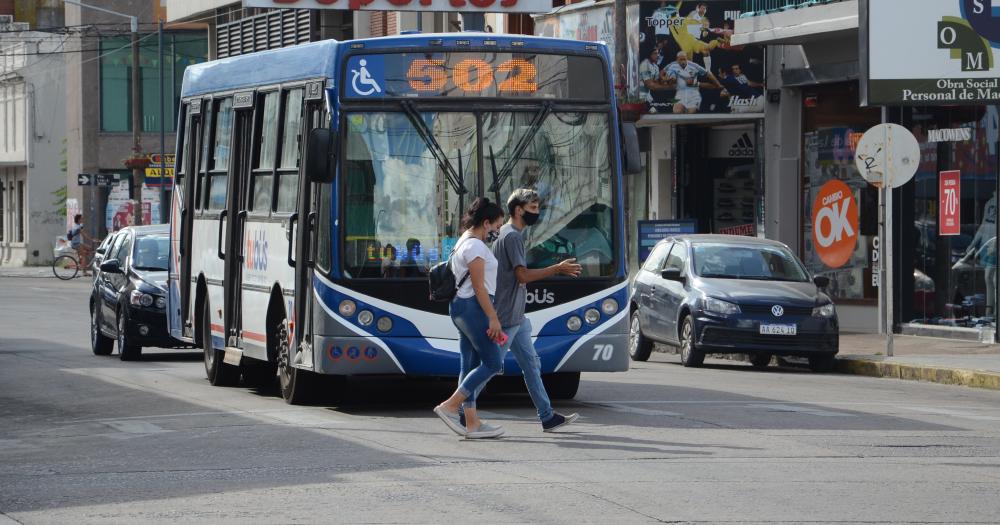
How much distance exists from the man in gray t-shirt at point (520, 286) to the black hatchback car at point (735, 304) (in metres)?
9.00

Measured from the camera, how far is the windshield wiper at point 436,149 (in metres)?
15.0

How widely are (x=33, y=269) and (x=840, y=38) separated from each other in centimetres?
4537

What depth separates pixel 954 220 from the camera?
26.3 meters

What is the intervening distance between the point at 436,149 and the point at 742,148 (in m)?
19.1

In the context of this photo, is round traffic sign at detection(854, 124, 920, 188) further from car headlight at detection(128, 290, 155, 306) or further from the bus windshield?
car headlight at detection(128, 290, 155, 306)

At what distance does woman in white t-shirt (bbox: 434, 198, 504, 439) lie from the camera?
13.0 m

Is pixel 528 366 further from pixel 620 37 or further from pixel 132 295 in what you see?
pixel 620 37

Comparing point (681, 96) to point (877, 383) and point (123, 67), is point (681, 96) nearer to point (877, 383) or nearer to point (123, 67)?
point (877, 383)

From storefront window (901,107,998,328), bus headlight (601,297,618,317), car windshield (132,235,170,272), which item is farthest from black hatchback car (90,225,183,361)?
storefront window (901,107,998,328)

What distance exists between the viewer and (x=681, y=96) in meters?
32.2

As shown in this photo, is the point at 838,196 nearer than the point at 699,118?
Yes

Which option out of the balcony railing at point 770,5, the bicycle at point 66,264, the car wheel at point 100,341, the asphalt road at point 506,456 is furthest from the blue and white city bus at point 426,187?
the bicycle at point 66,264

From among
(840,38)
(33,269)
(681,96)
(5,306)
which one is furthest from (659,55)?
(33,269)

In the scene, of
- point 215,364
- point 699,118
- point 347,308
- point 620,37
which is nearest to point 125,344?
point 215,364
